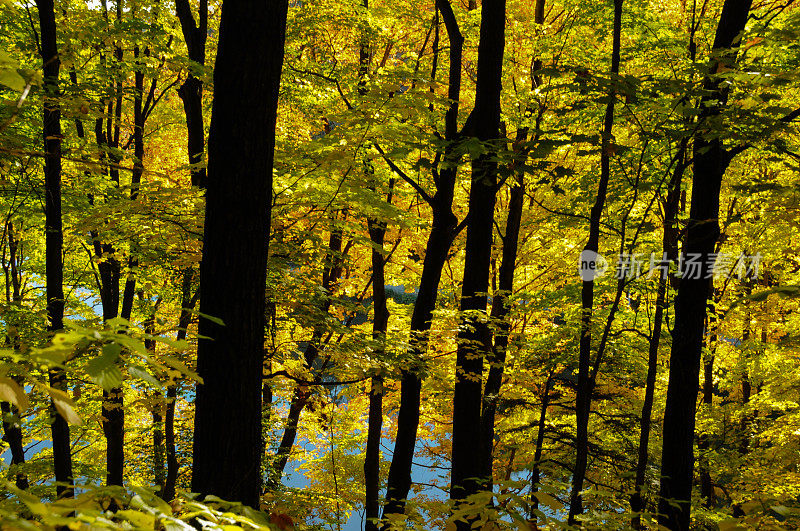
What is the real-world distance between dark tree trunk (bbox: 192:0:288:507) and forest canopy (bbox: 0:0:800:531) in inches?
0.6

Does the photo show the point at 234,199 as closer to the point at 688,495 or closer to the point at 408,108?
the point at 408,108

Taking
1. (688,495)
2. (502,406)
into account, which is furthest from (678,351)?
(502,406)

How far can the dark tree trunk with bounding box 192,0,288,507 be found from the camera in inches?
124

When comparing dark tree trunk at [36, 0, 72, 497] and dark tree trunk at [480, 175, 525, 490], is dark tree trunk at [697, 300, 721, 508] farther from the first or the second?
dark tree trunk at [36, 0, 72, 497]

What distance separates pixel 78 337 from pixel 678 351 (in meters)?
5.92

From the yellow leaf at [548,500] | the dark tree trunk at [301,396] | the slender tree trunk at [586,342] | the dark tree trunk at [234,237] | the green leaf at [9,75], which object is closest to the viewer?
the green leaf at [9,75]

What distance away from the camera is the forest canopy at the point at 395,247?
316cm

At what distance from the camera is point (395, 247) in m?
13.7

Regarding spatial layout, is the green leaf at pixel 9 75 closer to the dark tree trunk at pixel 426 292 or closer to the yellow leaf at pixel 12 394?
the yellow leaf at pixel 12 394

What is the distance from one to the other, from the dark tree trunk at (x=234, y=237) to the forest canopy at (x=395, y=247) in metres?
0.02

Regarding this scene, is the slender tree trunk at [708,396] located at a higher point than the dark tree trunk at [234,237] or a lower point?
lower

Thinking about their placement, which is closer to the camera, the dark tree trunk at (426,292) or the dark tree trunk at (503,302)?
the dark tree trunk at (426,292)

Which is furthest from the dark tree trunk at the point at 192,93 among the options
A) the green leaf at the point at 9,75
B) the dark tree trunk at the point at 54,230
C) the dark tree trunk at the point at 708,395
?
the dark tree trunk at the point at 708,395

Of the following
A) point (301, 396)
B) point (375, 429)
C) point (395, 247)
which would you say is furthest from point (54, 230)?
point (395, 247)
